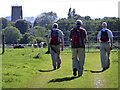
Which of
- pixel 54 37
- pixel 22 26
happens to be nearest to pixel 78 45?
pixel 54 37

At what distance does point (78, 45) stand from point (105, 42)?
2516 mm

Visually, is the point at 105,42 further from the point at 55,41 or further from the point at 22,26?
the point at 22,26

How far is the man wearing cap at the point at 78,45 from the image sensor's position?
1532cm

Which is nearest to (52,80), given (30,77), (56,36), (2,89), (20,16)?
(30,77)

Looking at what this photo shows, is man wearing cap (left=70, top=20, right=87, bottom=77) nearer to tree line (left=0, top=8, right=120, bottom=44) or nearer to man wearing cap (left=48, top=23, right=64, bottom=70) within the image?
man wearing cap (left=48, top=23, right=64, bottom=70)

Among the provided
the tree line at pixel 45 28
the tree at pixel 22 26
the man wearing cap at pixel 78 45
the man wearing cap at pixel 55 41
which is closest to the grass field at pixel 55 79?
the man wearing cap at pixel 78 45

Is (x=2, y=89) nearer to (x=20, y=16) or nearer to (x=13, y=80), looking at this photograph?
(x=13, y=80)

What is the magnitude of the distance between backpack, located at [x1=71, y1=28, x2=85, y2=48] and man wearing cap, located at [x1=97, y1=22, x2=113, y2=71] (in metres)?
2.27

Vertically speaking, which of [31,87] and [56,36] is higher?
[56,36]

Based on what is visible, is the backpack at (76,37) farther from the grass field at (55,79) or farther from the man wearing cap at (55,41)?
the man wearing cap at (55,41)

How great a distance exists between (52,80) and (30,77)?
99cm

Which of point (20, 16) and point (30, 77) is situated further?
point (20, 16)

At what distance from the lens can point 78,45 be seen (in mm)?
15430

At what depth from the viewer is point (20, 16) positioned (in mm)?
157000
